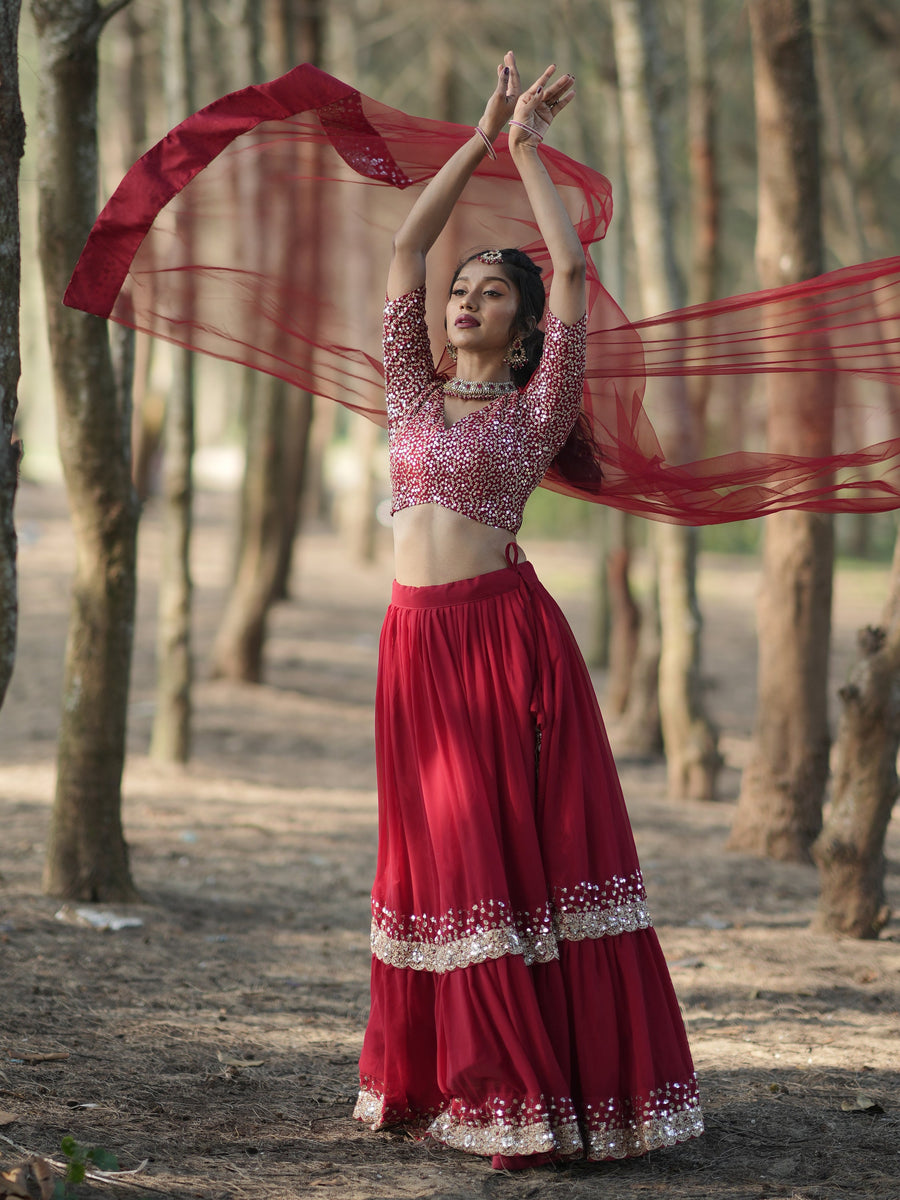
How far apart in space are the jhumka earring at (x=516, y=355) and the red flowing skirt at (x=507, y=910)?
576 millimetres

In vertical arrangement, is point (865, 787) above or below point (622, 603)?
below

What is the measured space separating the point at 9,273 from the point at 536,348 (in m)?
1.42

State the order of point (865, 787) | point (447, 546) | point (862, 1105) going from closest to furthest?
point (447, 546)
point (862, 1105)
point (865, 787)

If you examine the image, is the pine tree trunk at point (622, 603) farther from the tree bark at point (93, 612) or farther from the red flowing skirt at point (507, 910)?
the red flowing skirt at point (507, 910)

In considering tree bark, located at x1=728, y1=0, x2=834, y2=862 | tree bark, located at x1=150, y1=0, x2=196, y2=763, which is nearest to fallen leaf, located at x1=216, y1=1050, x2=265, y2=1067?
tree bark, located at x1=728, y1=0, x2=834, y2=862

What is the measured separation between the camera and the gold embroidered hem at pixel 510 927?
10.8ft

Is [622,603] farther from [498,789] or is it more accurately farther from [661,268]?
[498,789]

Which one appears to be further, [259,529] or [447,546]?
[259,529]

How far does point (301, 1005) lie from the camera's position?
4.67 metres

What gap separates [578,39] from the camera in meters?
11.2

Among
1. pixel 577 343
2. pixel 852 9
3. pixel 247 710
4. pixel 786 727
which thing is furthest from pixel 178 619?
pixel 852 9

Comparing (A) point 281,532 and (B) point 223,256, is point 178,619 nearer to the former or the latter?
(A) point 281,532

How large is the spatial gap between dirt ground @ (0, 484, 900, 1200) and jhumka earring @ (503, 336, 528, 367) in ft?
6.83

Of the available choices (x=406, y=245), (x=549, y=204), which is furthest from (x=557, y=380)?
(x=406, y=245)
